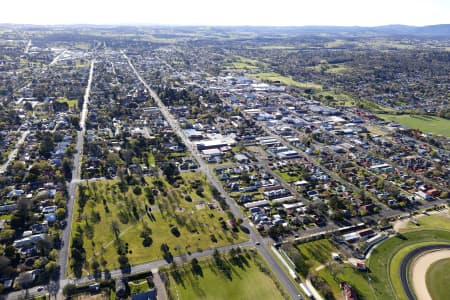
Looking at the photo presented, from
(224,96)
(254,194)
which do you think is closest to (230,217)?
(254,194)

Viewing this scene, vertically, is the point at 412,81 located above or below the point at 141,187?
above

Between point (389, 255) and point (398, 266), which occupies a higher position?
point (389, 255)

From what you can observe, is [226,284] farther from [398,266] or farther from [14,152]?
[14,152]

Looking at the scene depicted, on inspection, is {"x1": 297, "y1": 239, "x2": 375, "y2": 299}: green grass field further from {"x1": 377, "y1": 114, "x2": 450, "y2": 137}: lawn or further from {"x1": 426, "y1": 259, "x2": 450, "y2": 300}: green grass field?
{"x1": 377, "y1": 114, "x2": 450, "y2": 137}: lawn

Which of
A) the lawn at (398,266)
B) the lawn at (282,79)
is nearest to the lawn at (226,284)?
the lawn at (398,266)

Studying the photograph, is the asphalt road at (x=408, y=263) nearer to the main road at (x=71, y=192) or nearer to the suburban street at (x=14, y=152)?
the main road at (x=71, y=192)

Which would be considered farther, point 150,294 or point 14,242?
point 14,242

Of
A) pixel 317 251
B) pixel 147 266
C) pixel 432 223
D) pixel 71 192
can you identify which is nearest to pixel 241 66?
pixel 71 192

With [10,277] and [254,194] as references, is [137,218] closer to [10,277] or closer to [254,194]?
[10,277]
